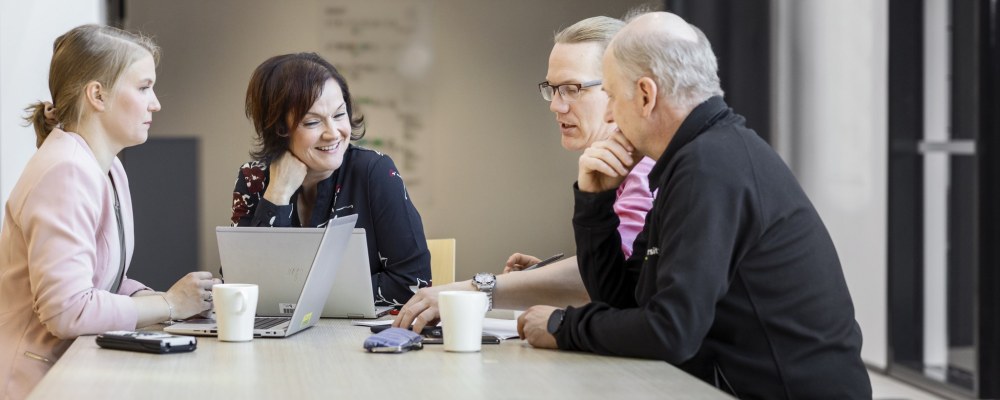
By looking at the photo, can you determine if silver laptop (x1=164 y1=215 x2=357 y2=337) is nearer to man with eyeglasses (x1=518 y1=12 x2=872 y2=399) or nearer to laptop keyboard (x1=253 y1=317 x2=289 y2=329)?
laptop keyboard (x1=253 y1=317 x2=289 y2=329)

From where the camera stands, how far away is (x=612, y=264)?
74.2 inches

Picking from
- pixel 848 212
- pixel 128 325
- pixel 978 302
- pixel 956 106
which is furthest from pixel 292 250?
pixel 848 212

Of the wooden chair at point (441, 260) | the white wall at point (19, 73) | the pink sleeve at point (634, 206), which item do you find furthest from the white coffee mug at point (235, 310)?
the white wall at point (19, 73)

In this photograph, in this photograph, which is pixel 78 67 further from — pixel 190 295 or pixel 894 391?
pixel 894 391

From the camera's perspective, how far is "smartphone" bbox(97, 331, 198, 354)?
1.64 m

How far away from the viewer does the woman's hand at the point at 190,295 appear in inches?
78.0

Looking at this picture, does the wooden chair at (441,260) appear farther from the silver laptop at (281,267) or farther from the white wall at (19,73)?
the white wall at (19,73)

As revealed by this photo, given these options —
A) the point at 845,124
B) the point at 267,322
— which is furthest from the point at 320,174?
the point at 845,124

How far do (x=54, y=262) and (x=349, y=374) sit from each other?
663 millimetres

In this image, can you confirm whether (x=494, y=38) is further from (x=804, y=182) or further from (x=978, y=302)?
(x=978, y=302)

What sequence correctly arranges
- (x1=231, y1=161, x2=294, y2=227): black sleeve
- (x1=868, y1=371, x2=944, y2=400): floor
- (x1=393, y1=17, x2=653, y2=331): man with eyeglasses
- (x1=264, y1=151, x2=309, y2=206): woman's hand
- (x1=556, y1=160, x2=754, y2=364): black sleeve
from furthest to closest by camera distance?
1. (x1=868, y1=371, x2=944, y2=400): floor
2. (x1=231, y1=161, x2=294, y2=227): black sleeve
3. (x1=264, y1=151, x2=309, y2=206): woman's hand
4. (x1=393, y1=17, x2=653, y2=331): man with eyeglasses
5. (x1=556, y1=160, x2=754, y2=364): black sleeve

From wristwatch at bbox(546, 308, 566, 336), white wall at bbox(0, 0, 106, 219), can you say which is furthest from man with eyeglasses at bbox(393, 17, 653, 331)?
white wall at bbox(0, 0, 106, 219)

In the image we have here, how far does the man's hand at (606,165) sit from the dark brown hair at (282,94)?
0.99m

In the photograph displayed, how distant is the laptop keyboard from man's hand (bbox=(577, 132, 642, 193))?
1.91ft
